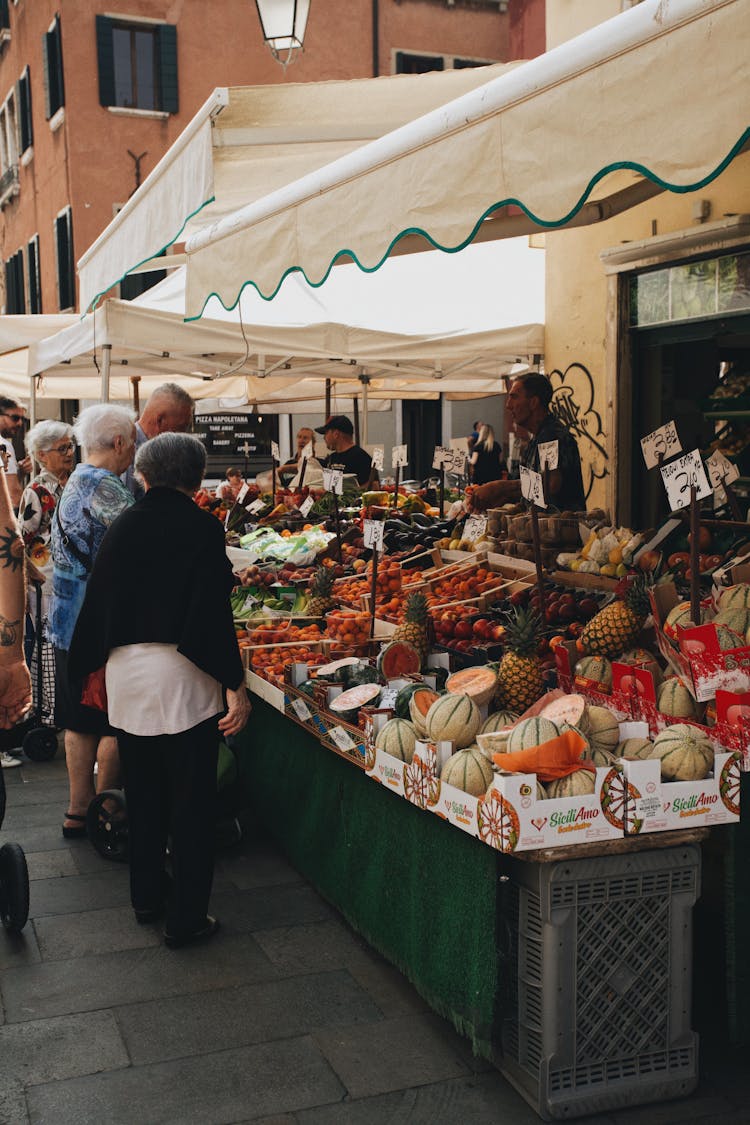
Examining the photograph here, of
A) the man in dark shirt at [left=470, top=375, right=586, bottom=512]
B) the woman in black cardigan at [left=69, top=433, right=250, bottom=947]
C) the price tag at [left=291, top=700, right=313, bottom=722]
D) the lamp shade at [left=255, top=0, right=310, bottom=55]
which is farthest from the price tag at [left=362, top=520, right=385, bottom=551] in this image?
the lamp shade at [left=255, top=0, right=310, bottom=55]

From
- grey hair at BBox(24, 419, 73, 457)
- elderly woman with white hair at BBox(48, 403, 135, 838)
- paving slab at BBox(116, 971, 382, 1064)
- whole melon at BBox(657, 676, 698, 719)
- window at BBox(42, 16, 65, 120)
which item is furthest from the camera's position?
window at BBox(42, 16, 65, 120)

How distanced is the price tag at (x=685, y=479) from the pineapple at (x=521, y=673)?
0.64 metres

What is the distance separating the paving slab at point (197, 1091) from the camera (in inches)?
115

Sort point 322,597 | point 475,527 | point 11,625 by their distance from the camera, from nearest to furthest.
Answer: point 11,625 → point 322,597 → point 475,527

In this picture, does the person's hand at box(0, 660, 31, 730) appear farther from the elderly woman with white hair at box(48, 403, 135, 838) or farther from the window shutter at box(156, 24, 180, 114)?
the window shutter at box(156, 24, 180, 114)

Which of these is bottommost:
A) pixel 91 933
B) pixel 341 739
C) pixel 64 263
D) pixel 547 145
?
pixel 91 933

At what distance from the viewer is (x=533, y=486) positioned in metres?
4.37

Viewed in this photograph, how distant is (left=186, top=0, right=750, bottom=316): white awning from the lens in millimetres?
2383

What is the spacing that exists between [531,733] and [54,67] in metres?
21.9

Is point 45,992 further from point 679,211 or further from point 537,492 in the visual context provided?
point 679,211

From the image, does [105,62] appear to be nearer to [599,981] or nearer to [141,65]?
[141,65]

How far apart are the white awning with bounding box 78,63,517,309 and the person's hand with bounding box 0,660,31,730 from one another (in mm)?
2127

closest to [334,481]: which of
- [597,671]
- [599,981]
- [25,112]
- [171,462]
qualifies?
[171,462]

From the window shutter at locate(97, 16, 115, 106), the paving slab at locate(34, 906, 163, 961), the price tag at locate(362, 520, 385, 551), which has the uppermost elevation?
the window shutter at locate(97, 16, 115, 106)
